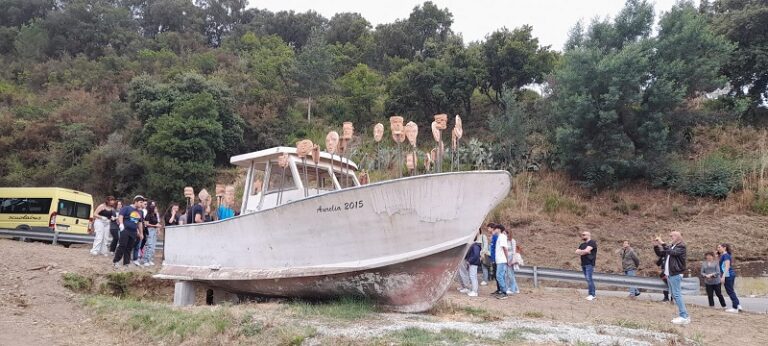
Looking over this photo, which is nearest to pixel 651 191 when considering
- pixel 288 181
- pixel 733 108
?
pixel 733 108

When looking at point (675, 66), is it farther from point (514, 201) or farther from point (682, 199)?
point (514, 201)

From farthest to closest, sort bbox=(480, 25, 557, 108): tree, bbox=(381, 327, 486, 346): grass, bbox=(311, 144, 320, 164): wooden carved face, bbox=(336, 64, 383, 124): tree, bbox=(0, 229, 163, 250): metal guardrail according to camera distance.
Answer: bbox=(336, 64, 383, 124): tree < bbox=(480, 25, 557, 108): tree < bbox=(0, 229, 163, 250): metal guardrail < bbox=(311, 144, 320, 164): wooden carved face < bbox=(381, 327, 486, 346): grass

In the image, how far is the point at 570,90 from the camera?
2325cm

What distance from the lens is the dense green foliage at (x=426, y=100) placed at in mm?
22547

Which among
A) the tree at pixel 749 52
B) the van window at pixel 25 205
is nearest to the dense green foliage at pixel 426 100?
the tree at pixel 749 52

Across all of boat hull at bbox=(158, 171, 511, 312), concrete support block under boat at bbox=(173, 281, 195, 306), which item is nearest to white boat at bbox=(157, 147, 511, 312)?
boat hull at bbox=(158, 171, 511, 312)

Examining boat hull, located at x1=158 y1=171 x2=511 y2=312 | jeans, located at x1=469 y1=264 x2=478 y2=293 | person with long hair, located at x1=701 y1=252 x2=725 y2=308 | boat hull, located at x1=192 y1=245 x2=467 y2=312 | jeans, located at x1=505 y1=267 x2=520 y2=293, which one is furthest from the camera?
jeans, located at x1=505 y1=267 x2=520 y2=293

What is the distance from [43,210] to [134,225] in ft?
32.4

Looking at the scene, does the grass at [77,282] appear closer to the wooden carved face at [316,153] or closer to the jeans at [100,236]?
the jeans at [100,236]

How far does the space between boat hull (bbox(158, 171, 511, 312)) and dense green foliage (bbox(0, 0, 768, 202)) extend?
52.5 feet

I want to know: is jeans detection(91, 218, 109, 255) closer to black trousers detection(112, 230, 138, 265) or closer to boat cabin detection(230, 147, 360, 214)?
black trousers detection(112, 230, 138, 265)

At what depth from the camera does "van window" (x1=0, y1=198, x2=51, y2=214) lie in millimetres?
19547

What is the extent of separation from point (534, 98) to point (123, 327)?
1016 inches

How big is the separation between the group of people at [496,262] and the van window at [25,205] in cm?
1545
